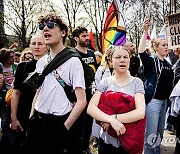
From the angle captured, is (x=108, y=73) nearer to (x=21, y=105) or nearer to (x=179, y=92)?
(x=179, y=92)

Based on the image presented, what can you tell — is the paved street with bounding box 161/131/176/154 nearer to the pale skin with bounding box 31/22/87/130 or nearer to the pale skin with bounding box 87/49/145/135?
the pale skin with bounding box 87/49/145/135

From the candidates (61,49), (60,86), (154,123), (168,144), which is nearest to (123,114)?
(60,86)

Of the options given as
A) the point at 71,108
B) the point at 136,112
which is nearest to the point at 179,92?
the point at 136,112

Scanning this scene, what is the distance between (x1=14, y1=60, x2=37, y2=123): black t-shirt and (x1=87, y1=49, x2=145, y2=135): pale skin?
1.00m

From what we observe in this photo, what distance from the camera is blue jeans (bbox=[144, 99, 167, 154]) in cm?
462

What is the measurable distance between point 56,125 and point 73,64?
1.78 feet

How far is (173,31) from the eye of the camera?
5.03 metres

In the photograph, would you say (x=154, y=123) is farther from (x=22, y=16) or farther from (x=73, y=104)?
(x=22, y=16)

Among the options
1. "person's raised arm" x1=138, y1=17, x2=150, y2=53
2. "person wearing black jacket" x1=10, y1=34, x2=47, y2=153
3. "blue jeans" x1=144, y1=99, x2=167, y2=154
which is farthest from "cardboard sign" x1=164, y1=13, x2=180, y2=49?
"person wearing black jacket" x1=10, y1=34, x2=47, y2=153

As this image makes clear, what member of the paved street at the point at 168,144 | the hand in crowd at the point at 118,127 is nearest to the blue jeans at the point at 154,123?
the paved street at the point at 168,144

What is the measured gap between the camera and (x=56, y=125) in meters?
2.97

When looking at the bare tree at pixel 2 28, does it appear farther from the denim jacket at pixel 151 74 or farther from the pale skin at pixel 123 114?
the pale skin at pixel 123 114

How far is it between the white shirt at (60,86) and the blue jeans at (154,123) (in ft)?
6.17

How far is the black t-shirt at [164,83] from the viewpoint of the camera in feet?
15.2
